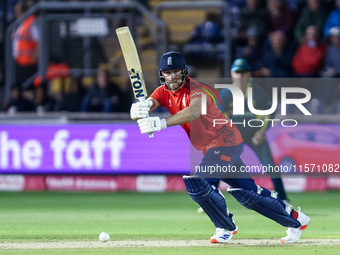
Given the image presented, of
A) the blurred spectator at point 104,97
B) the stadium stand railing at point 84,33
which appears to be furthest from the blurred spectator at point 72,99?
the stadium stand railing at point 84,33

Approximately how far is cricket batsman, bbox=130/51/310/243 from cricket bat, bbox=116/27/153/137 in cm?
12

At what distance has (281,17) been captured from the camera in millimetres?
12656

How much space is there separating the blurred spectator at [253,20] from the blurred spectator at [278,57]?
2.50ft

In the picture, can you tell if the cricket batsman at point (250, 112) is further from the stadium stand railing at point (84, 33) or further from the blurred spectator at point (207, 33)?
the blurred spectator at point (207, 33)

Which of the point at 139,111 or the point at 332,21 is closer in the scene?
the point at 139,111

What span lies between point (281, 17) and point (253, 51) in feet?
3.71

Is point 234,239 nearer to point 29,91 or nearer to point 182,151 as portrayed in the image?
point 182,151

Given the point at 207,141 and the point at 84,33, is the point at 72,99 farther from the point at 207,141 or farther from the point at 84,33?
the point at 207,141

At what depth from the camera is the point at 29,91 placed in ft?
40.7

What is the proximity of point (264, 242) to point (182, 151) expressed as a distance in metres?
4.71

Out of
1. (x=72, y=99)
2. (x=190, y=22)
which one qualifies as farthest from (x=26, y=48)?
(x=190, y=22)

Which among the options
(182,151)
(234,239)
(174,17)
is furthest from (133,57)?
(174,17)

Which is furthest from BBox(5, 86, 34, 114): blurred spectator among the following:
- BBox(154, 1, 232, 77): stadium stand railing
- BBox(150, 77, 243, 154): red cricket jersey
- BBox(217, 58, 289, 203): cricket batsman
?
BBox(150, 77, 243, 154): red cricket jersey

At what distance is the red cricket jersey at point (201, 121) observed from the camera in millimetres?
5562
